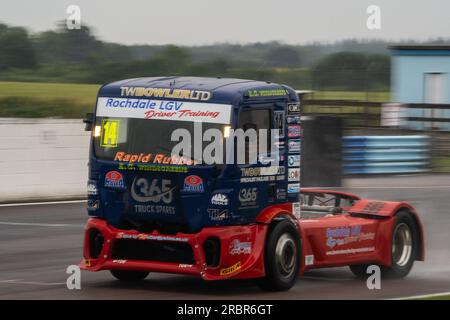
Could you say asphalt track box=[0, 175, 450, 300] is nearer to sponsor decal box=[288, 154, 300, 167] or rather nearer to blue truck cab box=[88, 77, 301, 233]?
blue truck cab box=[88, 77, 301, 233]

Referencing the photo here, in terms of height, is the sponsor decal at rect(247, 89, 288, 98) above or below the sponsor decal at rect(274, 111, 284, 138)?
above

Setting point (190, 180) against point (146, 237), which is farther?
point (146, 237)

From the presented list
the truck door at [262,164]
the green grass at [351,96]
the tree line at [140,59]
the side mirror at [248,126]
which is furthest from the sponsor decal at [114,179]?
the green grass at [351,96]

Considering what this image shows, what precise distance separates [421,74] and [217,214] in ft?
96.8

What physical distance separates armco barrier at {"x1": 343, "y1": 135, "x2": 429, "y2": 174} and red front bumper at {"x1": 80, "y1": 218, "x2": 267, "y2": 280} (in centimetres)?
1447

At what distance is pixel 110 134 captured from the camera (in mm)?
11242

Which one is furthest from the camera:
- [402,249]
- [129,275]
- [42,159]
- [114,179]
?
[42,159]

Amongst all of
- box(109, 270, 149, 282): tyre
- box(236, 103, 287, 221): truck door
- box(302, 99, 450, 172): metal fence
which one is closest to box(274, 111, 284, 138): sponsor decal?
box(236, 103, 287, 221): truck door

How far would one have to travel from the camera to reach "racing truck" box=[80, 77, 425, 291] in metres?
10.8

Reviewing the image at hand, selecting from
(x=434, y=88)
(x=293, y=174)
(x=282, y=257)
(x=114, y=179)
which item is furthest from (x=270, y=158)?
(x=434, y=88)

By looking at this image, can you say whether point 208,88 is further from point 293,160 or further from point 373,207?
point 373,207

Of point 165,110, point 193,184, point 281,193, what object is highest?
point 165,110

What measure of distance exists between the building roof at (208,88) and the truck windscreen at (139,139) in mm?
284

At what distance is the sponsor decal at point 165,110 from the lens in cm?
1080
